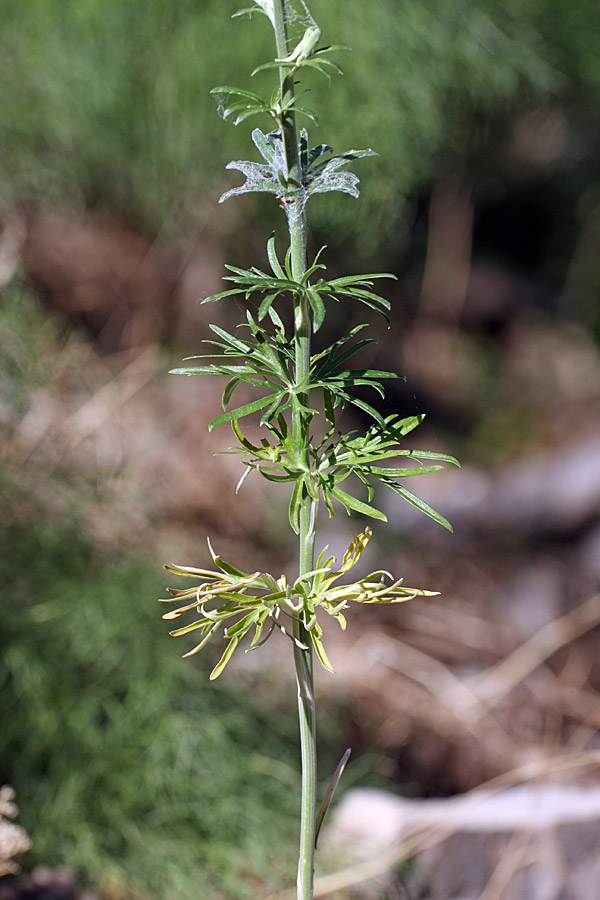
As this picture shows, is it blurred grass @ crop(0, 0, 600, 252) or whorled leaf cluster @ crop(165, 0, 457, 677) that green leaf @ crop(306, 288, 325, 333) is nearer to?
whorled leaf cluster @ crop(165, 0, 457, 677)

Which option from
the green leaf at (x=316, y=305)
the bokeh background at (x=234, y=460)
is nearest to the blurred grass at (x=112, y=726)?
the bokeh background at (x=234, y=460)

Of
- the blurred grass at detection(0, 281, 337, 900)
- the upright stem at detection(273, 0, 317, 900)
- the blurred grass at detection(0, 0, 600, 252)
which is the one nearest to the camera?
the upright stem at detection(273, 0, 317, 900)

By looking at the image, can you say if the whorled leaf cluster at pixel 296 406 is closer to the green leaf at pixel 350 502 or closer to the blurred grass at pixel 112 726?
the green leaf at pixel 350 502

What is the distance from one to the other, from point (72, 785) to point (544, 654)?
575 millimetres

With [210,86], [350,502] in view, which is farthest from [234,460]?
[350,502]

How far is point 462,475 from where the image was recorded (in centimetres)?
140

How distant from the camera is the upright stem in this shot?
0.19 meters

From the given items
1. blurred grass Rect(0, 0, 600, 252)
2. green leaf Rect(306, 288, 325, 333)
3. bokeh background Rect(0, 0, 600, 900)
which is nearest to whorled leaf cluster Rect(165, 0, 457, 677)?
green leaf Rect(306, 288, 325, 333)

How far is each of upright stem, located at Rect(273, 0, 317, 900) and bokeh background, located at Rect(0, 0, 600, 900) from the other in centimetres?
14

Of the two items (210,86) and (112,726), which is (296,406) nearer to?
(112,726)

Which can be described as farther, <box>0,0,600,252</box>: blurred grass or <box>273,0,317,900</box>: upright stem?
<box>0,0,600,252</box>: blurred grass

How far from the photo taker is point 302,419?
207 mm

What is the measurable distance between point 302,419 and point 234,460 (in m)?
1.02

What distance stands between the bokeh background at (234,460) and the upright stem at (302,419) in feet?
0.46
